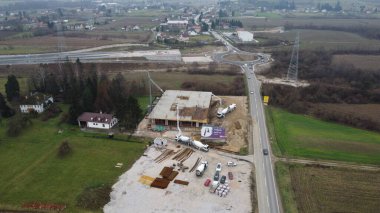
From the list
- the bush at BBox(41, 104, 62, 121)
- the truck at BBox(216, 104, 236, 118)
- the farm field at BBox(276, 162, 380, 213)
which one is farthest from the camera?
the truck at BBox(216, 104, 236, 118)

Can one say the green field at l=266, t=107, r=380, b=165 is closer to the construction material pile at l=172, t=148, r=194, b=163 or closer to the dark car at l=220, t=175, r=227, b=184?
the dark car at l=220, t=175, r=227, b=184

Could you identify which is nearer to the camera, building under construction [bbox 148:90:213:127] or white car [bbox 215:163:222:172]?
white car [bbox 215:163:222:172]

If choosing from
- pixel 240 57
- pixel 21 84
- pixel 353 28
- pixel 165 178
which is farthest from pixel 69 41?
pixel 353 28

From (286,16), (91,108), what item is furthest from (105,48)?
(286,16)

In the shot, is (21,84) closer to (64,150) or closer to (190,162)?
(64,150)

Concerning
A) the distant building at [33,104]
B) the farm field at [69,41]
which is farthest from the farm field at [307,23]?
the distant building at [33,104]

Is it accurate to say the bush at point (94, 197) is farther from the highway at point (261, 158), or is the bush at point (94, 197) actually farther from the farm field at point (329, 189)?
the farm field at point (329, 189)

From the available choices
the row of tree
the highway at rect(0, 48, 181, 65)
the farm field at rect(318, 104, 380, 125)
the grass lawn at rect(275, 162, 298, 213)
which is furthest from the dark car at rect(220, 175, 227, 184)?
the highway at rect(0, 48, 181, 65)
